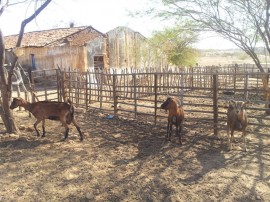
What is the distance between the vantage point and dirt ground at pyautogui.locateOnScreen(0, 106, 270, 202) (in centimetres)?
463

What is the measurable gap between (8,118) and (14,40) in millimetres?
21099

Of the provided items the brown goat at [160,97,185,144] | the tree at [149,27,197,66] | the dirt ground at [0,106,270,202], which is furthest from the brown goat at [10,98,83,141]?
the tree at [149,27,197,66]

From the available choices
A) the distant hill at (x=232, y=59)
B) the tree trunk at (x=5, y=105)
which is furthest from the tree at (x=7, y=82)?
the distant hill at (x=232, y=59)

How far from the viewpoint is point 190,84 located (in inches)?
705

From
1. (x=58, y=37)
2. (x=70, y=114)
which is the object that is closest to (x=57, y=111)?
(x=70, y=114)

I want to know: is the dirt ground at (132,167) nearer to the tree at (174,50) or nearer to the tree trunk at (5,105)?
the tree trunk at (5,105)

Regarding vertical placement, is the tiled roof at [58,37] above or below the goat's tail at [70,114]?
above

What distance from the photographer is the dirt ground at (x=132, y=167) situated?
15.2 feet

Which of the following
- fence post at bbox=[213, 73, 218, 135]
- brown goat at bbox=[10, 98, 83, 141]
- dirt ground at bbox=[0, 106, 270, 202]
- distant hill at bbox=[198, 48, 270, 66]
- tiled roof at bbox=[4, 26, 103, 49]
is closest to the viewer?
dirt ground at bbox=[0, 106, 270, 202]

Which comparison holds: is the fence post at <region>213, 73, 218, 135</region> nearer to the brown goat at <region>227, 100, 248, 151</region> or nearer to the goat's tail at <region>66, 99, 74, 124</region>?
the brown goat at <region>227, 100, 248, 151</region>

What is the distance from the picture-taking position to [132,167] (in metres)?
5.69

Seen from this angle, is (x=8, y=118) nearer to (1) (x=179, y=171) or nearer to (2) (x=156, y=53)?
(1) (x=179, y=171)

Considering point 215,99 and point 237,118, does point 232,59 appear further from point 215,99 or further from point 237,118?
point 237,118

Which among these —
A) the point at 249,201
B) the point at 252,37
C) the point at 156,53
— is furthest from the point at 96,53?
the point at 249,201
